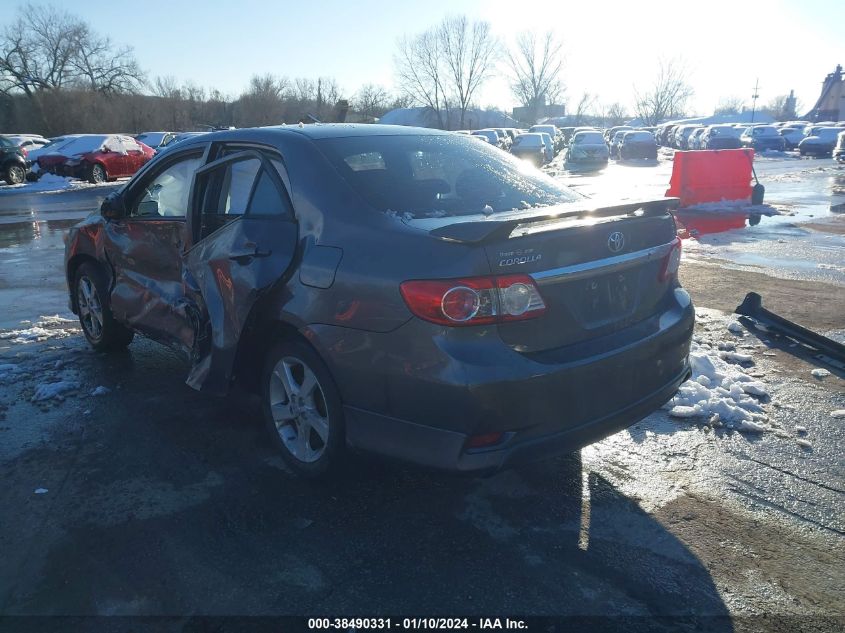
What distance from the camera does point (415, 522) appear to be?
10.3 feet

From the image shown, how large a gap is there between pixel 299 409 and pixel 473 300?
123 cm

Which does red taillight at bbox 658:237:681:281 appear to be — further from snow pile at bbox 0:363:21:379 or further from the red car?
the red car

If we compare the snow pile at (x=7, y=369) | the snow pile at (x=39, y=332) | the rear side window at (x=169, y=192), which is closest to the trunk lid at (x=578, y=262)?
the rear side window at (x=169, y=192)

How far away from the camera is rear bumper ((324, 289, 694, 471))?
8.69 feet

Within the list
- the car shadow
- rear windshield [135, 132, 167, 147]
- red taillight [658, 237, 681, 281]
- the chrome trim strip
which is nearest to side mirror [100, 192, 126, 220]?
the car shadow

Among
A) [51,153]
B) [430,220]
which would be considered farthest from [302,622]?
[51,153]

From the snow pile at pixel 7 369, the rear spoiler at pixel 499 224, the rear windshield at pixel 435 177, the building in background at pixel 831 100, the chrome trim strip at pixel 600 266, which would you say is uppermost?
the building in background at pixel 831 100

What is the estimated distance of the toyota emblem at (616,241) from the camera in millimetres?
3033

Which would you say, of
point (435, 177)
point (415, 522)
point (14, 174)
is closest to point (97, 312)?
point (435, 177)

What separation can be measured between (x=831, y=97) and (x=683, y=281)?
8892 cm

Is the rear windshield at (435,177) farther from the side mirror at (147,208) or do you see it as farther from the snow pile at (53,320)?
the snow pile at (53,320)

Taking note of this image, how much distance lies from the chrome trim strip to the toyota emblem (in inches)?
1.4

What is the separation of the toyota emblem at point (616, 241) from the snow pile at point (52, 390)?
3.81 m

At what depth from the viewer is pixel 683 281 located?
7648mm
